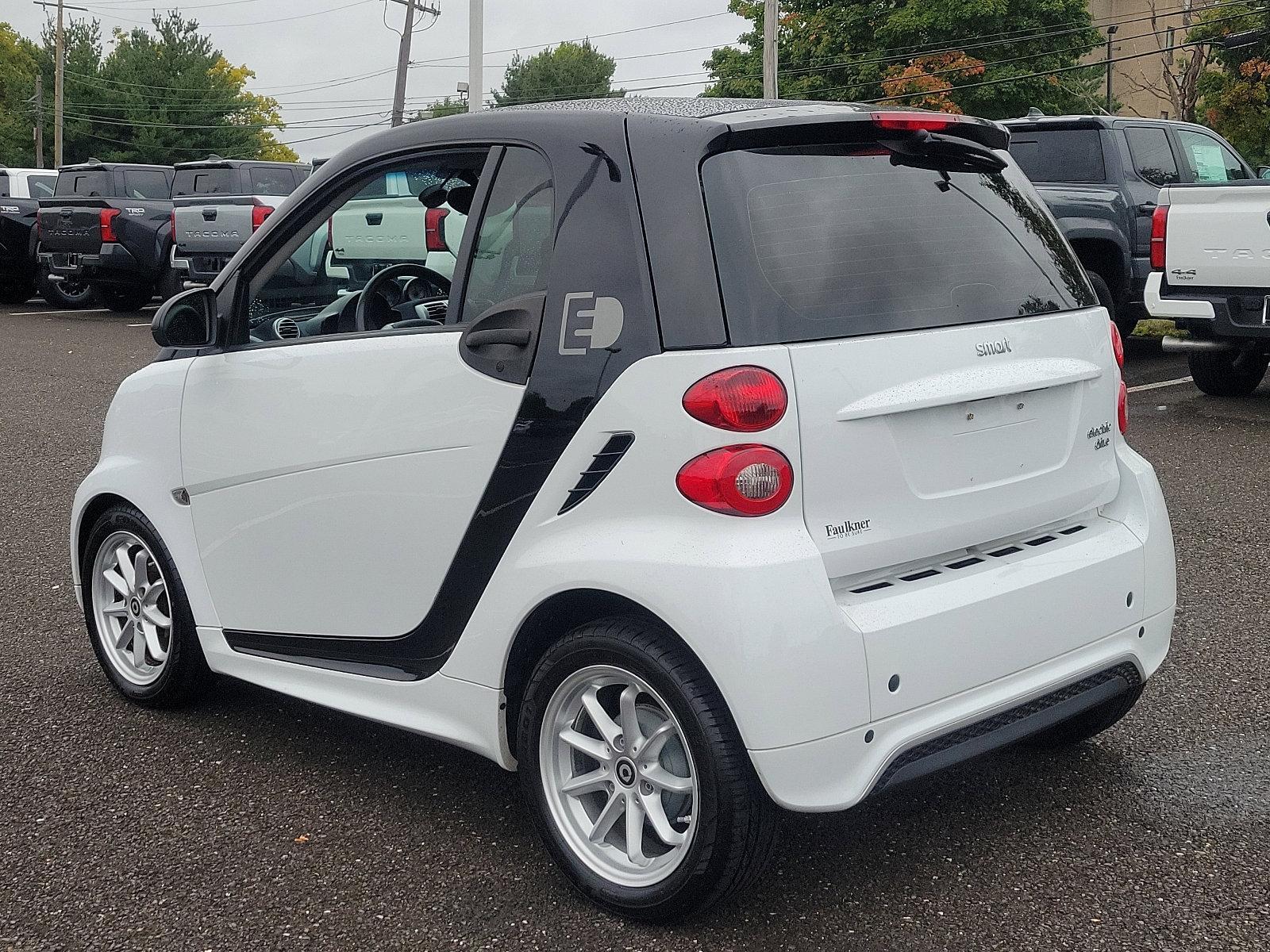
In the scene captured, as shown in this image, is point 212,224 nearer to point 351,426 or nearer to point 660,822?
point 351,426

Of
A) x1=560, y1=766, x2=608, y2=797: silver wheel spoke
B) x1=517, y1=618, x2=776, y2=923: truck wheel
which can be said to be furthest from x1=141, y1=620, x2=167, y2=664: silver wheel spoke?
x1=560, y1=766, x2=608, y2=797: silver wheel spoke

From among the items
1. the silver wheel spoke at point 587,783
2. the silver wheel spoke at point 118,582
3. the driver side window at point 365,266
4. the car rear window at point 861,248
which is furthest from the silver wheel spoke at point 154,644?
the car rear window at point 861,248

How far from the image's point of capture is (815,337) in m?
2.86

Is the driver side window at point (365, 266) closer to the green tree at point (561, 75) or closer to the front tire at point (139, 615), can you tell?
the front tire at point (139, 615)

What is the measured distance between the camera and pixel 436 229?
3.65 m

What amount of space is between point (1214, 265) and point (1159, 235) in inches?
17.3

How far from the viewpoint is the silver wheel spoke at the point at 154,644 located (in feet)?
14.1

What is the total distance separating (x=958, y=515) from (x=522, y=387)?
992 millimetres

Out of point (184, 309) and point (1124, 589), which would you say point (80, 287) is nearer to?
point (184, 309)

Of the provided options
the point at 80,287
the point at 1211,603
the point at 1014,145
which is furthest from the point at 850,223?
the point at 80,287

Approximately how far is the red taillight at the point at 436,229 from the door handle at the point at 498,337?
370mm

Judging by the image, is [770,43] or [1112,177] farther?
[770,43]

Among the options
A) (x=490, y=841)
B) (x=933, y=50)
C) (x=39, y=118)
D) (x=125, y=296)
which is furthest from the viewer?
(x=39, y=118)

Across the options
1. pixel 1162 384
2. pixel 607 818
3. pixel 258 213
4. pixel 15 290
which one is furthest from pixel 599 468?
pixel 15 290
